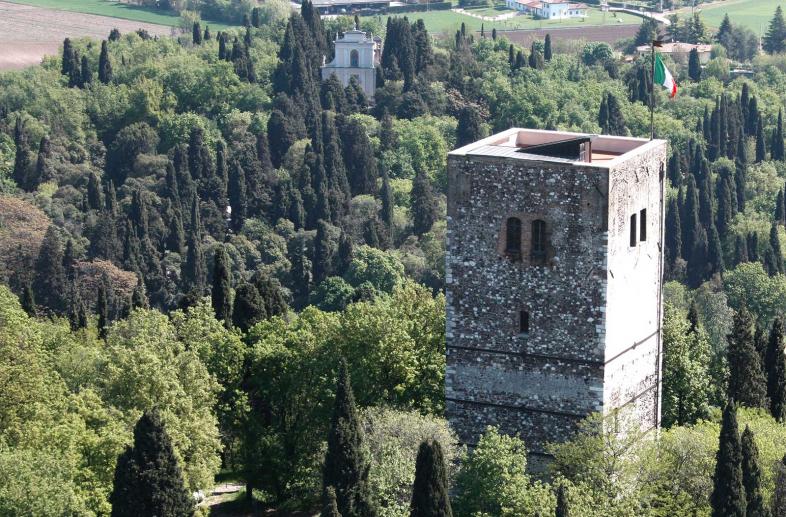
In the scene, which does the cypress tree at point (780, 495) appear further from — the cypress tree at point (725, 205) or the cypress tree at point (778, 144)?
the cypress tree at point (778, 144)

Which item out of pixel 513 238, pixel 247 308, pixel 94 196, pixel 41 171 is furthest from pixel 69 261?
pixel 513 238

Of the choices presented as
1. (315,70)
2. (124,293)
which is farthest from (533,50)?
(124,293)

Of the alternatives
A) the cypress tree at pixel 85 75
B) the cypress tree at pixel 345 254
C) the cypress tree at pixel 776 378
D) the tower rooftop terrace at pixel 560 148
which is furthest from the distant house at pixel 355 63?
the tower rooftop terrace at pixel 560 148

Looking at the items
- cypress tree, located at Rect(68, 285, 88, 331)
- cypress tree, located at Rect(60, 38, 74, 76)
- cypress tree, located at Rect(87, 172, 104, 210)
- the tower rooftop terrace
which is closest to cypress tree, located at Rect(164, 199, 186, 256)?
cypress tree, located at Rect(87, 172, 104, 210)

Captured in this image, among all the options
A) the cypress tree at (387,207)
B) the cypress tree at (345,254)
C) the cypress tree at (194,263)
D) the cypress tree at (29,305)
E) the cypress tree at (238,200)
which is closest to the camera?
the cypress tree at (29,305)

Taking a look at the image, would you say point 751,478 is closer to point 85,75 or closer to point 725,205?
point 725,205

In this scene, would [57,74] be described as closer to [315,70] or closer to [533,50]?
[315,70]
